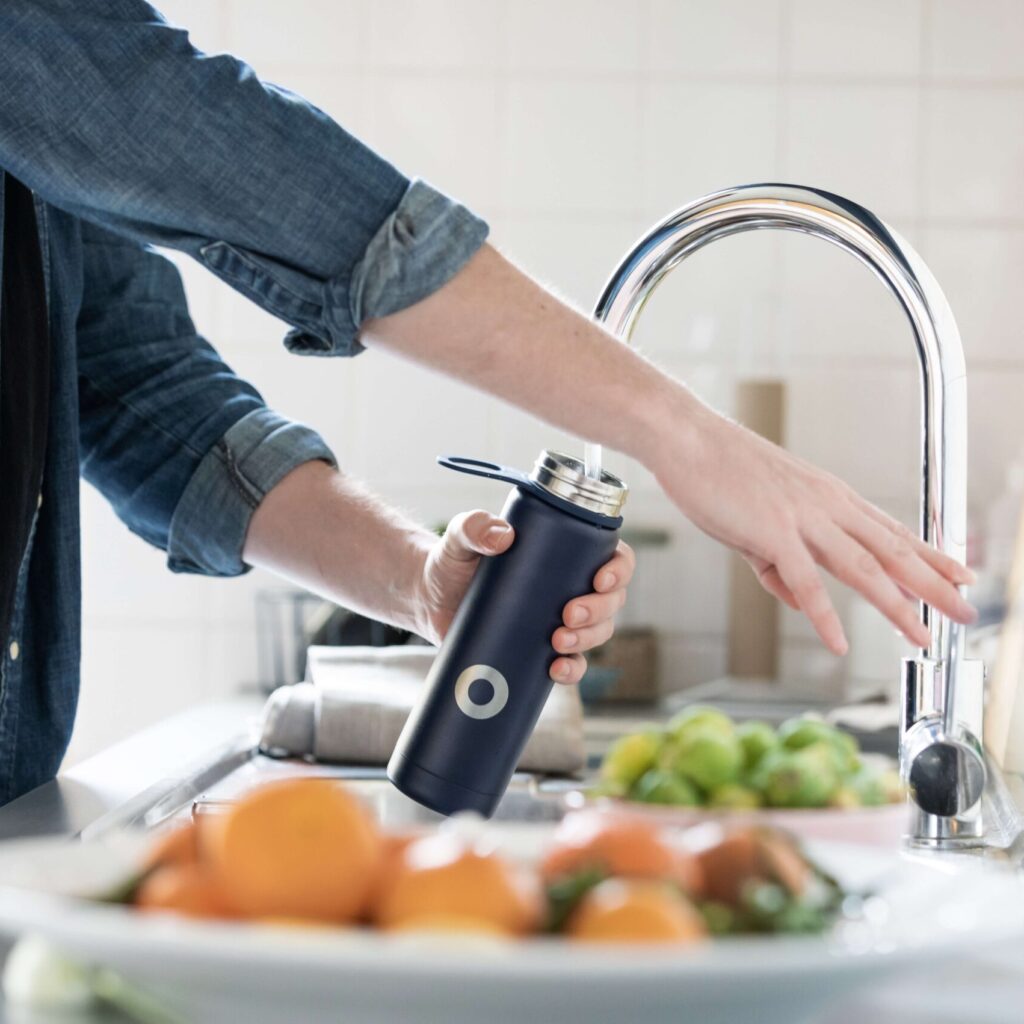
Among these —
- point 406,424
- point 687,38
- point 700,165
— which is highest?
point 687,38

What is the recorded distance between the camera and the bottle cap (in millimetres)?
753

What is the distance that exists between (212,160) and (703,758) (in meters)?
0.36

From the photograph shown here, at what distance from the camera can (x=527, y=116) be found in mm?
2074

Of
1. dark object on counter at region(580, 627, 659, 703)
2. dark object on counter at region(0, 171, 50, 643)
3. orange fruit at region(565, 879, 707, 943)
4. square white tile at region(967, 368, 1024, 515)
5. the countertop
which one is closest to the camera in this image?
orange fruit at region(565, 879, 707, 943)

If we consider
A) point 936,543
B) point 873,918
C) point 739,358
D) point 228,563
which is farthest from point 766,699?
point 873,918

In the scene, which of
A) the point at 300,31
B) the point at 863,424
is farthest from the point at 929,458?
the point at 300,31

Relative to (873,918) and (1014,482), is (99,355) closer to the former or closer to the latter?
(873,918)

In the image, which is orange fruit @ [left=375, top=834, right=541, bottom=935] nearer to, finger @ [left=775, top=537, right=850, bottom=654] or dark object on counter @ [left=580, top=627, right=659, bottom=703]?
finger @ [left=775, top=537, right=850, bottom=654]

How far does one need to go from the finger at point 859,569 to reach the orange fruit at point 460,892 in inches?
12.2

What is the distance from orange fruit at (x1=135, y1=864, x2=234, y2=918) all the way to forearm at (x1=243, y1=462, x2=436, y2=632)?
23.9 inches

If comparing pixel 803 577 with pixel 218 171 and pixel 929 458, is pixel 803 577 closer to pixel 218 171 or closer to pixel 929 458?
pixel 929 458

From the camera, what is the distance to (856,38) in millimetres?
2074

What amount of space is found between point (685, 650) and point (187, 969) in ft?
5.75

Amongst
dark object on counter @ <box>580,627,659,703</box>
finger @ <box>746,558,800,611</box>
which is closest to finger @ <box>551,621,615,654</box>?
finger @ <box>746,558,800,611</box>
